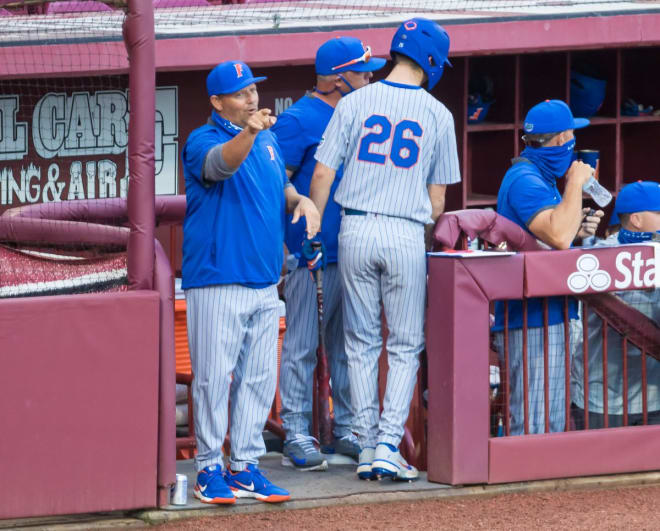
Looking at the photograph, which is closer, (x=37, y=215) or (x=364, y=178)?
(x=364, y=178)

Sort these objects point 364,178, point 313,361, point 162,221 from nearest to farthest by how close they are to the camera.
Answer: point 364,178
point 313,361
point 162,221

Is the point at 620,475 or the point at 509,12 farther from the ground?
the point at 509,12

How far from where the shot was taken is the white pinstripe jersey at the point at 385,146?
5031mm

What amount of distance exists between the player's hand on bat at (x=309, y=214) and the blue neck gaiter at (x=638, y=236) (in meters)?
1.51

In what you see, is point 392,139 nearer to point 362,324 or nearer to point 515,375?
point 362,324

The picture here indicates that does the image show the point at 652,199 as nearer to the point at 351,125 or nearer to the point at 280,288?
the point at 351,125

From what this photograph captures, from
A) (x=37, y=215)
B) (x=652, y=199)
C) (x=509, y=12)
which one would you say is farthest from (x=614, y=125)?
(x=37, y=215)

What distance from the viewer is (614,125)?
961 cm

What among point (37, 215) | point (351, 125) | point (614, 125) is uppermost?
point (614, 125)

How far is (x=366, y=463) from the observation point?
516 cm

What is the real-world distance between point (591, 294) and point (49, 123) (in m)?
4.60

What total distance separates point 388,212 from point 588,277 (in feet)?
2.98

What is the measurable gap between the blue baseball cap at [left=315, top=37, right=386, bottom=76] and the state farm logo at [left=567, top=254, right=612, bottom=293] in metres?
1.34

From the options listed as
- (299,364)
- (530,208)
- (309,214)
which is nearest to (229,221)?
(309,214)
